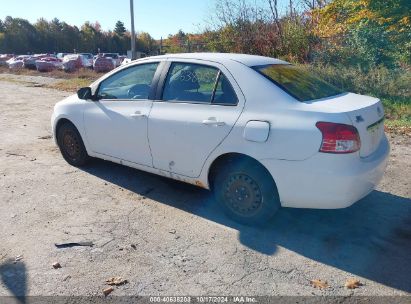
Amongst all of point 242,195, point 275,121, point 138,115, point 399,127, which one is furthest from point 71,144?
point 399,127

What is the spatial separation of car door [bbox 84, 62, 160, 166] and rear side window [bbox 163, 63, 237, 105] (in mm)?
275

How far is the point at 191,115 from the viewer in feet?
12.6

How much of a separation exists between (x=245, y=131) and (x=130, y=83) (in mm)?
1859

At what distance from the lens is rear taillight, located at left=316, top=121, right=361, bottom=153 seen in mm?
3107

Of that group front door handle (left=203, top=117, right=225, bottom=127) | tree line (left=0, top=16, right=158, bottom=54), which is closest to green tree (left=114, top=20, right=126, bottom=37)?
tree line (left=0, top=16, right=158, bottom=54)

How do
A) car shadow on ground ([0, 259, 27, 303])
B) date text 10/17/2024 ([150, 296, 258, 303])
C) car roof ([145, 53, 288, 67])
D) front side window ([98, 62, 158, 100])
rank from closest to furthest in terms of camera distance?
date text 10/17/2024 ([150, 296, 258, 303]), car shadow on ground ([0, 259, 27, 303]), car roof ([145, 53, 288, 67]), front side window ([98, 62, 158, 100])

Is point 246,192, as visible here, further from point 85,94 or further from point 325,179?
point 85,94

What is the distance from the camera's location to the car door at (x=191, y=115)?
3.65 m

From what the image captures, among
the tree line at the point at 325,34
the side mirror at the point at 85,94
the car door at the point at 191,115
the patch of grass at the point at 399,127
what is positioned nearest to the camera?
the car door at the point at 191,115

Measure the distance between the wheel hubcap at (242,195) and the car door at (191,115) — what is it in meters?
0.38

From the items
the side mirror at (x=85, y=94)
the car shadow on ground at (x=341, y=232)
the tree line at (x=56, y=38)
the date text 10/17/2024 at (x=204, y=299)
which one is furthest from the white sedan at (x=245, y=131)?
the tree line at (x=56, y=38)

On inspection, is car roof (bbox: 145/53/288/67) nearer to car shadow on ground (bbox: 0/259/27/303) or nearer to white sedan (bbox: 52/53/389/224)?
white sedan (bbox: 52/53/389/224)

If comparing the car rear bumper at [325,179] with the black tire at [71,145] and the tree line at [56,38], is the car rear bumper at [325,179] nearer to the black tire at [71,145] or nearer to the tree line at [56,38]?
the black tire at [71,145]

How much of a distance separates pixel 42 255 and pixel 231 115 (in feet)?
7.01
